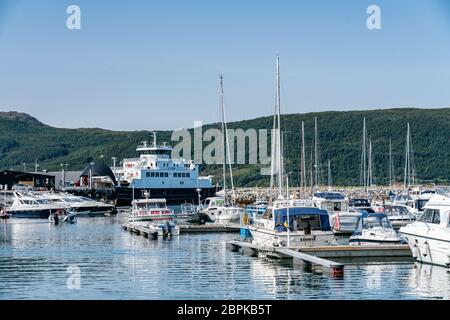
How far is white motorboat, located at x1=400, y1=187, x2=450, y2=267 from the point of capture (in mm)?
29953

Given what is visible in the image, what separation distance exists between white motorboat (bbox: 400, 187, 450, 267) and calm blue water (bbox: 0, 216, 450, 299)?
1.57ft

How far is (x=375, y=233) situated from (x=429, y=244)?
6608 millimetres

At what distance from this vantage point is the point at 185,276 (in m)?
30.0

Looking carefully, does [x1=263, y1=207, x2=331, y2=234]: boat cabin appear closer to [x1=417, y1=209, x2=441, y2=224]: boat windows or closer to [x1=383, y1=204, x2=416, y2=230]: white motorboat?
[x1=417, y1=209, x2=441, y2=224]: boat windows

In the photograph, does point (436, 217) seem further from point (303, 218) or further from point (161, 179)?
point (161, 179)

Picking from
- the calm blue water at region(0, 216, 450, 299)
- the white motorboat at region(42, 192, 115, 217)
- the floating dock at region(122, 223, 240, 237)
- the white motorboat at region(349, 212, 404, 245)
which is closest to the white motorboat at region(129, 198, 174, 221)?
the floating dock at region(122, 223, 240, 237)

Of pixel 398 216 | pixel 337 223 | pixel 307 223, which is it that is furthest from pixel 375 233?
pixel 398 216

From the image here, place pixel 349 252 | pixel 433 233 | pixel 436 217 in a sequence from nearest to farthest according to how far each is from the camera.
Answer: pixel 433 233, pixel 436 217, pixel 349 252

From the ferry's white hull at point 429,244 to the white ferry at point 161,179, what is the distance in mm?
79098

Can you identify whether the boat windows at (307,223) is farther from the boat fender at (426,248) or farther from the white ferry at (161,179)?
the white ferry at (161,179)

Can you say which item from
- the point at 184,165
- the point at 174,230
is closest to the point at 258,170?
the point at 184,165
